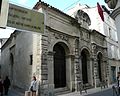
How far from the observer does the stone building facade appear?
1216 centimetres

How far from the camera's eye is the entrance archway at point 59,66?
13.7m

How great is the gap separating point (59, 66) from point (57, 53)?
1.00 metres

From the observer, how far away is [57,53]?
46.3 ft

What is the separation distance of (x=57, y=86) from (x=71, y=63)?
2.18 m

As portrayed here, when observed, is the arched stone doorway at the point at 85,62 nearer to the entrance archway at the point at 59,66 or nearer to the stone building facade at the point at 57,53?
the stone building facade at the point at 57,53

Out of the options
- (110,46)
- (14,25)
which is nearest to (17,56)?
(14,25)

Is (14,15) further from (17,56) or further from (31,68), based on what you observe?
(17,56)

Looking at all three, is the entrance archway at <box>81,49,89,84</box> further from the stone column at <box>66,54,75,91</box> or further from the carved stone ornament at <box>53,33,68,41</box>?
the carved stone ornament at <box>53,33,68,41</box>

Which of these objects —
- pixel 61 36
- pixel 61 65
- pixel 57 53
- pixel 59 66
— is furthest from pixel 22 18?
pixel 61 65

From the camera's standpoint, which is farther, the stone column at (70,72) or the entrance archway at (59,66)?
the stone column at (70,72)

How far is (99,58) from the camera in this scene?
66.5 ft

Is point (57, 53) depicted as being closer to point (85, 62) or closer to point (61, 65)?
point (61, 65)

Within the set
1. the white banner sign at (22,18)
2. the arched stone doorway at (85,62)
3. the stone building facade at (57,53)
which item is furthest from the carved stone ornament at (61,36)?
the white banner sign at (22,18)

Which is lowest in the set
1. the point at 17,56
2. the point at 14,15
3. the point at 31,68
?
the point at 31,68
